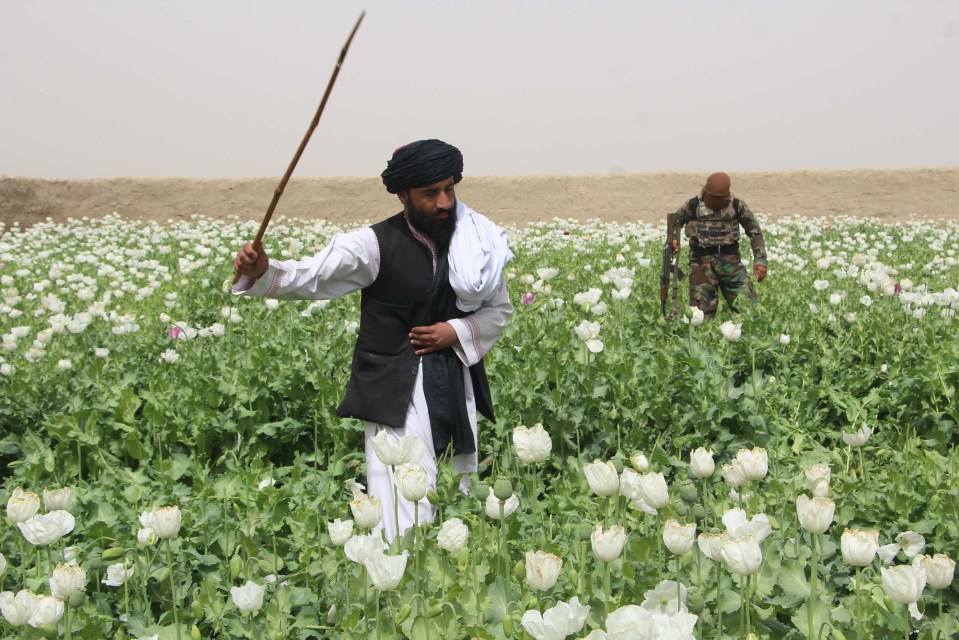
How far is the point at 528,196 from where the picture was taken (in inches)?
1158

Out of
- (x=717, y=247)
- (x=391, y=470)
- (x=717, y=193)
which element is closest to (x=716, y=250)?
(x=717, y=247)

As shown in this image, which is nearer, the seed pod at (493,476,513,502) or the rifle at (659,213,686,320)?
the seed pod at (493,476,513,502)

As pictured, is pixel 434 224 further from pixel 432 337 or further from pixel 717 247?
pixel 717 247

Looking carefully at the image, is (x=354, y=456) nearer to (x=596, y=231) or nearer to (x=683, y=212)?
(x=683, y=212)

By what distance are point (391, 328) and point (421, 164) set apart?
63cm

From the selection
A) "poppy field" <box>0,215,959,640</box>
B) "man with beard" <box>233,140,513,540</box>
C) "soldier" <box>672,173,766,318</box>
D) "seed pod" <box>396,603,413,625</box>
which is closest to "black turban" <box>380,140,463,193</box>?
"man with beard" <box>233,140,513,540</box>

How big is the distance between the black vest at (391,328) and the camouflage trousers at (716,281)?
4478 mm

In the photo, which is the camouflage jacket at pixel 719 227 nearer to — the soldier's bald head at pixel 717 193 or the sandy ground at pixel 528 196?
the soldier's bald head at pixel 717 193

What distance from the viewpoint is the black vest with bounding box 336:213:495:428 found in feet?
11.2

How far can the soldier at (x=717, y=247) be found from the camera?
7477 mm

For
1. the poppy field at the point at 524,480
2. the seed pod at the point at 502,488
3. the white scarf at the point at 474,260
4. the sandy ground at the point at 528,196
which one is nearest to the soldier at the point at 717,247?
the poppy field at the point at 524,480

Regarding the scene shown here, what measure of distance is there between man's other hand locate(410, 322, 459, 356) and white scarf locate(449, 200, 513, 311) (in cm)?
12

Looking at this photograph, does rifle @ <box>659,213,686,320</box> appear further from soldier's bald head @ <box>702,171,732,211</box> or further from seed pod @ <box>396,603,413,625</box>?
seed pod @ <box>396,603,413,625</box>

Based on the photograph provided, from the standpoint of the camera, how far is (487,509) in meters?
2.64
